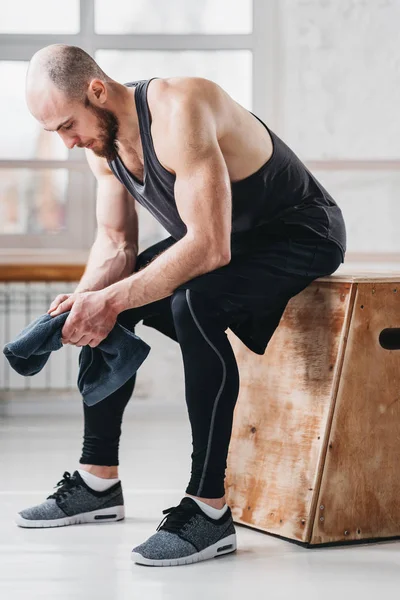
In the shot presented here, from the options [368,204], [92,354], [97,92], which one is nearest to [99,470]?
[92,354]

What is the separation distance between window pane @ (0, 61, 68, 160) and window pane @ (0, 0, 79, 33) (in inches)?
6.1

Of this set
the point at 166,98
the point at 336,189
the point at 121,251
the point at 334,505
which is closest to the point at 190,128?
the point at 166,98

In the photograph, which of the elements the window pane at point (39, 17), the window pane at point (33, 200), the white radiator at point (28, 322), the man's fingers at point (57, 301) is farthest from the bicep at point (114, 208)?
the window pane at point (39, 17)

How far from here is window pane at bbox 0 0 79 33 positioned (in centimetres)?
396

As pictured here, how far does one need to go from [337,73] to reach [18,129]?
4.48 feet

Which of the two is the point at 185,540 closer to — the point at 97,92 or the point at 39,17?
the point at 97,92

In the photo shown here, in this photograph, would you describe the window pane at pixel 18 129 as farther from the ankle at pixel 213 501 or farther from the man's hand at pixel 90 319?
the ankle at pixel 213 501

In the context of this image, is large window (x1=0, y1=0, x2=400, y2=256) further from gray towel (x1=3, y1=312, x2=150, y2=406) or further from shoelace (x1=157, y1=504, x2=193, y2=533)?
shoelace (x1=157, y1=504, x2=193, y2=533)

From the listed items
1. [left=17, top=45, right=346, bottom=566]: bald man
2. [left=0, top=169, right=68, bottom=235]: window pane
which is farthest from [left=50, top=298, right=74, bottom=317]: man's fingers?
[left=0, top=169, right=68, bottom=235]: window pane

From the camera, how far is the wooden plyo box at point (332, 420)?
180cm

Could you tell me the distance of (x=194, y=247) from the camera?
1.68m

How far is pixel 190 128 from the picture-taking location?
167 centimetres

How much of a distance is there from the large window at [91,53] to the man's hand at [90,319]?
218 centimetres

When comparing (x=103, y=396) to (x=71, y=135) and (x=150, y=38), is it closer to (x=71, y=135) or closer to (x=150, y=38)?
(x=71, y=135)
